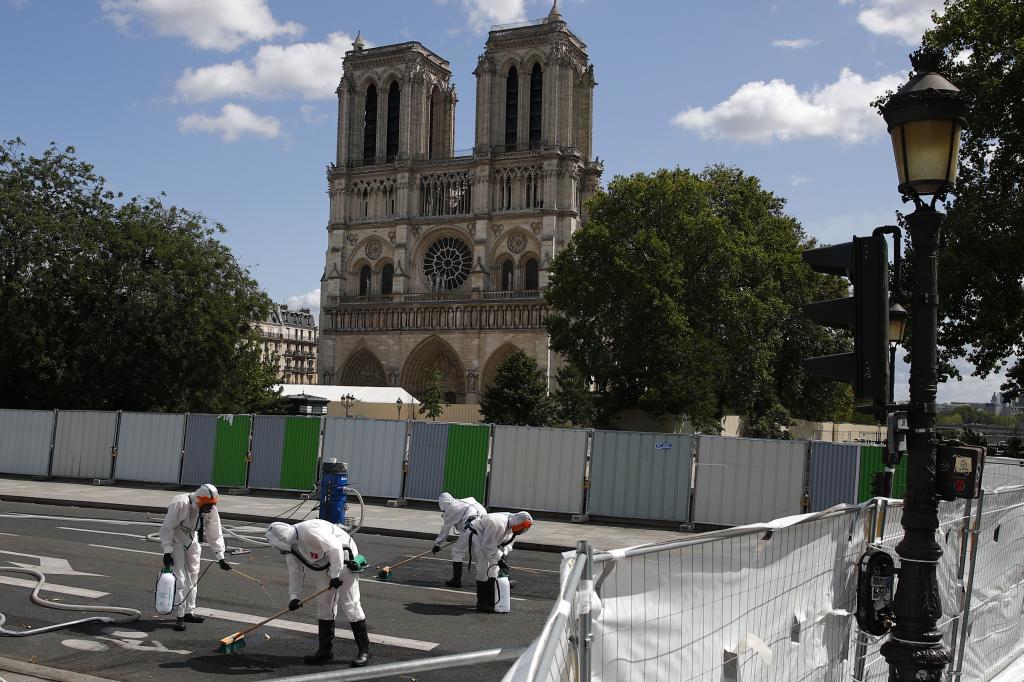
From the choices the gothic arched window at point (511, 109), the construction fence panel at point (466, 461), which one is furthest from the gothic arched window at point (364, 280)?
the construction fence panel at point (466, 461)

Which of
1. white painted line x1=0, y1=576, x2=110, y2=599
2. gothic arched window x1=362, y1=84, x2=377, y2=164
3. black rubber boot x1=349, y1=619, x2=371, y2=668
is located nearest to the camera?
black rubber boot x1=349, y1=619, x2=371, y2=668

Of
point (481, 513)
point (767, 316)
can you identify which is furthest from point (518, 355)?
point (481, 513)

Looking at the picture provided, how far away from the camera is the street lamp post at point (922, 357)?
16.1 ft

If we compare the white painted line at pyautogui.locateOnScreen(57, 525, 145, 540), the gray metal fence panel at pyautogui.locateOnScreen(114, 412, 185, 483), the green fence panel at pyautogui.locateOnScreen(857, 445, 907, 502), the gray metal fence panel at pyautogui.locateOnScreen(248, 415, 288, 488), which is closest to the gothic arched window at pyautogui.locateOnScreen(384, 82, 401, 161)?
the gray metal fence panel at pyautogui.locateOnScreen(114, 412, 185, 483)

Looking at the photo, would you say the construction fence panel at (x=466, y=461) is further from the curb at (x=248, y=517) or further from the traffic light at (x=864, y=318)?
the traffic light at (x=864, y=318)

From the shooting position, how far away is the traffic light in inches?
197

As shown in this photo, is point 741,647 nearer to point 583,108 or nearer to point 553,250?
point 553,250

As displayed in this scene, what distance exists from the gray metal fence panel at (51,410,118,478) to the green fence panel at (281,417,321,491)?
5272mm

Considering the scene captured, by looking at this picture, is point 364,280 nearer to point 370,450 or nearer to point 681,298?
point 681,298

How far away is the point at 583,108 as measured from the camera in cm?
7169

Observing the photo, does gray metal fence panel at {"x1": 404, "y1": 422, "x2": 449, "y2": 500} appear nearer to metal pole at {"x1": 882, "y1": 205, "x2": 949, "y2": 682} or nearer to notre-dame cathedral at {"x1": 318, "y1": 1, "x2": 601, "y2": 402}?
metal pole at {"x1": 882, "y1": 205, "x2": 949, "y2": 682}

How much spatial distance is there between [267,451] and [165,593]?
1368 centimetres

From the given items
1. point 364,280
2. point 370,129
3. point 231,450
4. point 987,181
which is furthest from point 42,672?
point 370,129

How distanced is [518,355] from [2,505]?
3501 centimetres
